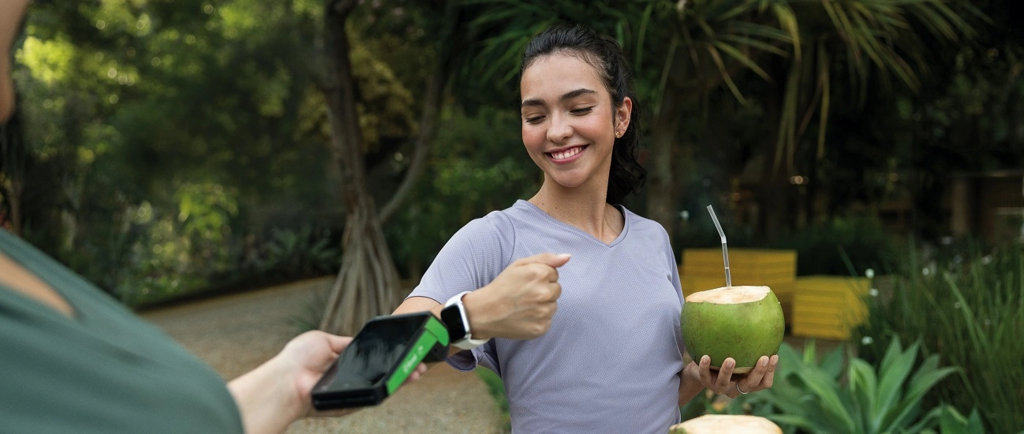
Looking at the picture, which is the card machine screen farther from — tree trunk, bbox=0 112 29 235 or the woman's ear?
tree trunk, bbox=0 112 29 235

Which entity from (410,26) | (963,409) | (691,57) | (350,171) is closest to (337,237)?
(410,26)

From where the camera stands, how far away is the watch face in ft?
3.86

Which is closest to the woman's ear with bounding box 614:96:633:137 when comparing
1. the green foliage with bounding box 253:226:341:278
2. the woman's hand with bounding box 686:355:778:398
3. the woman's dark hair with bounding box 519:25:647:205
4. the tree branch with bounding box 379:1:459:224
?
the woman's dark hair with bounding box 519:25:647:205

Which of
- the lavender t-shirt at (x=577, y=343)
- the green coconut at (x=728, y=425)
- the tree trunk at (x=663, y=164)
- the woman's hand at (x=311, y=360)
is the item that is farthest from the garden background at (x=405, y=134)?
the woman's hand at (x=311, y=360)

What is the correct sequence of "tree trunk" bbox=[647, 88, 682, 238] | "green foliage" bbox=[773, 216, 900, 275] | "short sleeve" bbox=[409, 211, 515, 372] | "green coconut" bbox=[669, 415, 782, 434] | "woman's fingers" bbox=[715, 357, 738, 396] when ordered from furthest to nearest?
"green foliage" bbox=[773, 216, 900, 275]
"tree trunk" bbox=[647, 88, 682, 238]
"green coconut" bbox=[669, 415, 782, 434]
"woman's fingers" bbox=[715, 357, 738, 396]
"short sleeve" bbox=[409, 211, 515, 372]

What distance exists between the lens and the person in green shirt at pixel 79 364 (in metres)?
0.61

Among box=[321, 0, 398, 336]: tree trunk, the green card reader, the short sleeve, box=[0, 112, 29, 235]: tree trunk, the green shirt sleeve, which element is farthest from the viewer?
box=[0, 112, 29, 235]: tree trunk

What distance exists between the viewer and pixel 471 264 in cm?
156

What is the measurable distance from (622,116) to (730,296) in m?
0.42

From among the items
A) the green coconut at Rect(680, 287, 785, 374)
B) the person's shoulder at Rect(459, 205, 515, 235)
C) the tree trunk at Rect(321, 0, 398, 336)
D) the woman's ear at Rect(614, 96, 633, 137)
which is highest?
the woman's ear at Rect(614, 96, 633, 137)

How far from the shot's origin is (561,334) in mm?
1605

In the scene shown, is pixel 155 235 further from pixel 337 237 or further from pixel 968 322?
pixel 968 322

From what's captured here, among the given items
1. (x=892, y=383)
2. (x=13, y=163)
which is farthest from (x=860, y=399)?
(x=13, y=163)

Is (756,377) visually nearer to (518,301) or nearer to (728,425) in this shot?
(518,301)
